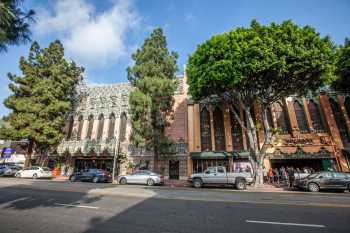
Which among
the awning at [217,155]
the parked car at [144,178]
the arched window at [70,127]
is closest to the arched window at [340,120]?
the awning at [217,155]

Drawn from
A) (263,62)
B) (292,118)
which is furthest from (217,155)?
(263,62)

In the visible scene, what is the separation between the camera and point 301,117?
75.2 feet

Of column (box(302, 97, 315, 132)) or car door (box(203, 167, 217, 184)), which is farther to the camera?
column (box(302, 97, 315, 132))

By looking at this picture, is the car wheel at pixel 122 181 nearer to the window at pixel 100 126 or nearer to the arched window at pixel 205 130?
the window at pixel 100 126

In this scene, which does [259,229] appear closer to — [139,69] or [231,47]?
[231,47]

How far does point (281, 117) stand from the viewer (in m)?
23.4

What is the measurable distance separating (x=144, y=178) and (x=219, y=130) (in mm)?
11677

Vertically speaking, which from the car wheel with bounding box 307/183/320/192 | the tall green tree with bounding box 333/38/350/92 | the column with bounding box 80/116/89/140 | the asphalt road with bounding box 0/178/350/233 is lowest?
the asphalt road with bounding box 0/178/350/233

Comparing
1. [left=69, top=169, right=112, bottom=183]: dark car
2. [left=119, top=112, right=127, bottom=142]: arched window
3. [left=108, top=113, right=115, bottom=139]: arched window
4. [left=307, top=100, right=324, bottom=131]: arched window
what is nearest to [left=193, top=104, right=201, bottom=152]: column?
[left=119, top=112, right=127, bottom=142]: arched window

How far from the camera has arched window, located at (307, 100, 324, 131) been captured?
22141 mm

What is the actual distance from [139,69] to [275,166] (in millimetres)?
19914

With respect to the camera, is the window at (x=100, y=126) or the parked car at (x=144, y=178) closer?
the parked car at (x=144, y=178)

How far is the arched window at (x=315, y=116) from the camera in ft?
72.6

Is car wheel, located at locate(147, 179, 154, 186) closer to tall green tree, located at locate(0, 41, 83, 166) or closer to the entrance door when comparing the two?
the entrance door
